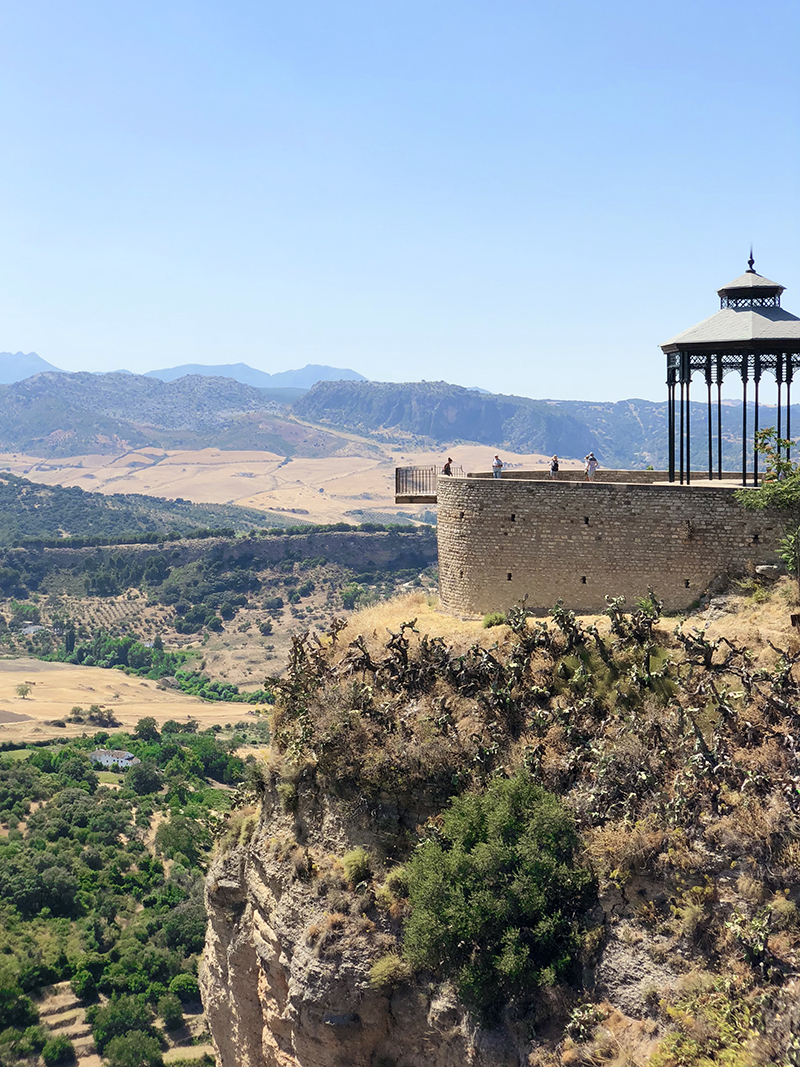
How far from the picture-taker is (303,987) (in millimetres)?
24766

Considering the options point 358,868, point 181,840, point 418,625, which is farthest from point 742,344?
point 181,840

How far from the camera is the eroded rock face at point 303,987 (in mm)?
22922

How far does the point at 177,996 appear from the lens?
56594 mm

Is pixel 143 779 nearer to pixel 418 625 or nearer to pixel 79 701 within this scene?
pixel 79 701

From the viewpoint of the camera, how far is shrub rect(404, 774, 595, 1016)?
2136 centimetres

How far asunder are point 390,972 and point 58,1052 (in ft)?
113

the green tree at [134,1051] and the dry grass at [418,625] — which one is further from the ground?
the dry grass at [418,625]

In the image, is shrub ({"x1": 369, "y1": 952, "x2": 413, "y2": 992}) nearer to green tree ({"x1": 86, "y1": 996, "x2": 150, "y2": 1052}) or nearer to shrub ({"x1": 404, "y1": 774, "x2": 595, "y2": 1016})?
shrub ({"x1": 404, "y1": 774, "x2": 595, "y2": 1016})

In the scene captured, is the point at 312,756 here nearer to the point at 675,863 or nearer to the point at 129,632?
the point at 675,863

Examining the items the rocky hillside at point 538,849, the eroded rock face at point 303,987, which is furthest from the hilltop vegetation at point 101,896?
the rocky hillside at point 538,849

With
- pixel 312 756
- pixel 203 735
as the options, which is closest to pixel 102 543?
pixel 203 735

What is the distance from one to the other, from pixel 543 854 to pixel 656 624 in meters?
6.80

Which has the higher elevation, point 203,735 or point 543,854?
point 543,854

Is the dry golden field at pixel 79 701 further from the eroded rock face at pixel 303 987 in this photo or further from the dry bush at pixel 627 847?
the dry bush at pixel 627 847
